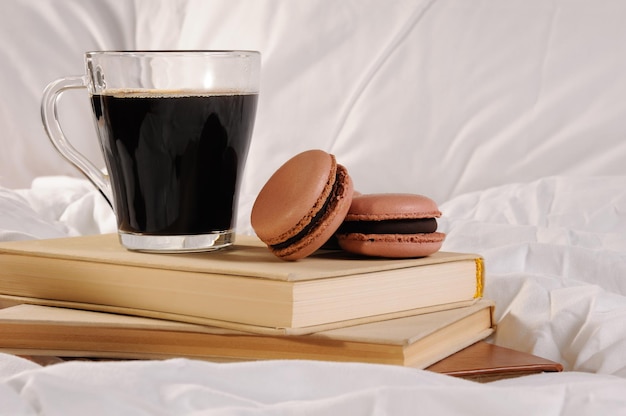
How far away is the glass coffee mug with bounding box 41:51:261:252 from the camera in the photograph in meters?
0.87

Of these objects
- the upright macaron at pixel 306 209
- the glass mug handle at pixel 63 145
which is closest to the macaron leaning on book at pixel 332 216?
the upright macaron at pixel 306 209

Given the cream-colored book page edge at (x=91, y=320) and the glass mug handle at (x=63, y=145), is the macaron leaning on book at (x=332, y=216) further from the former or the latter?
the glass mug handle at (x=63, y=145)

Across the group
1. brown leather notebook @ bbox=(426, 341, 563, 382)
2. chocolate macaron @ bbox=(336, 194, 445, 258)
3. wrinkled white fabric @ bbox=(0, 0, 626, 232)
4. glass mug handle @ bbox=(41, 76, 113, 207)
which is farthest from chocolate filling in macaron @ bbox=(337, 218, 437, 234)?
wrinkled white fabric @ bbox=(0, 0, 626, 232)

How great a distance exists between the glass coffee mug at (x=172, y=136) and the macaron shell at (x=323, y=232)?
0.12 meters

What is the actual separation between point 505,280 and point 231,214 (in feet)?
1.03

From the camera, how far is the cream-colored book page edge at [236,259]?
0.75 m

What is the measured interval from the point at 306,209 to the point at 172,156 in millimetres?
161

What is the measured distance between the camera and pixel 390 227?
0.84 metres

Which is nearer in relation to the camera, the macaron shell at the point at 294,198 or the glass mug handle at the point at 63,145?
the macaron shell at the point at 294,198

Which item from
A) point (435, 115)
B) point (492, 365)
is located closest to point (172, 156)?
point (492, 365)

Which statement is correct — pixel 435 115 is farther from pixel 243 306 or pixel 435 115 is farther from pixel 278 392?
pixel 278 392

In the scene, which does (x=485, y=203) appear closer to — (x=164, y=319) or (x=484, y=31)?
(x=484, y=31)

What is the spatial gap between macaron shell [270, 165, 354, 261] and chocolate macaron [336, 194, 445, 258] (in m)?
0.03

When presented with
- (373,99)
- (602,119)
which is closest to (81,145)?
(373,99)
